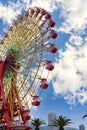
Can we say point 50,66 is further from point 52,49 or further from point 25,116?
point 25,116

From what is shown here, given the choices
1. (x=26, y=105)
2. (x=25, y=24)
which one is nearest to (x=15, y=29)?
(x=25, y=24)

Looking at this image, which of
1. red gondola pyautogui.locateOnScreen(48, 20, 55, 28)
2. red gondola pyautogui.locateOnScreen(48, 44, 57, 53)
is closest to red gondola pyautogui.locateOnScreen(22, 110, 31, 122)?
red gondola pyautogui.locateOnScreen(48, 44, 57, 53)

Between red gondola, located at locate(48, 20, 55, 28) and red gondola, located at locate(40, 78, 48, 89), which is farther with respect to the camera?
red gondola, located at locate(48, 20, 55, 28)

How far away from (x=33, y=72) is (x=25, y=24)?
9375 millimetres

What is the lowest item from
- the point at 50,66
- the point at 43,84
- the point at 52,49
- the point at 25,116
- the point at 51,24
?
the point at 25,116

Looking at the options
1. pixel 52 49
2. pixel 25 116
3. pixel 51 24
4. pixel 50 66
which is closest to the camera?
pixel 25 116

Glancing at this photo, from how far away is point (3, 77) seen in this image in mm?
62688

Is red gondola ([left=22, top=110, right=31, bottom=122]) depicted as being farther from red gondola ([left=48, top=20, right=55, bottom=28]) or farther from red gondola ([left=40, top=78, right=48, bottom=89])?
red gondola ([left=48, top=20, right=55, bottom=28])

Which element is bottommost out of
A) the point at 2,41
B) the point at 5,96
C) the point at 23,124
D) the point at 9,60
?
the point at 23,124

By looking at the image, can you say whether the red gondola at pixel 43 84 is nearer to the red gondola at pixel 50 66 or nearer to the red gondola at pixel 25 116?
the red gondola at pixel 50 66

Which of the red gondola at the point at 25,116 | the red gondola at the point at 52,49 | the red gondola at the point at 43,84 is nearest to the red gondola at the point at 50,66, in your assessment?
the red gondola at the point at 43,84

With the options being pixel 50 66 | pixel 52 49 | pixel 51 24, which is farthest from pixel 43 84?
pixel 51 24

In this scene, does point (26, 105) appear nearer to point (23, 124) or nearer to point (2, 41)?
point (23, 124)

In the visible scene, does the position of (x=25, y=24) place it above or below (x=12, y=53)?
above
